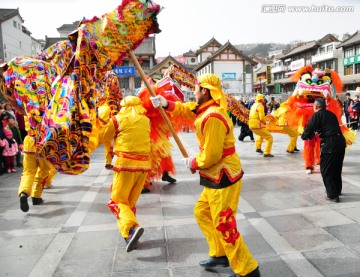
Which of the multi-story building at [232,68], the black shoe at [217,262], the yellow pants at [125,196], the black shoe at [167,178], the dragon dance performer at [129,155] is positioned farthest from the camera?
the multi-story building at [232,68]

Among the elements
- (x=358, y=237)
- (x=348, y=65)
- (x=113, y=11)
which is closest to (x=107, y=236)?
(x=113, y=11)

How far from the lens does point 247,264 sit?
2.60m

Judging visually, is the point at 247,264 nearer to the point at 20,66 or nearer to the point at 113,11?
the point at 113,11

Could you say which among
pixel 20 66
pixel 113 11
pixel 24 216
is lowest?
pixel 24 216

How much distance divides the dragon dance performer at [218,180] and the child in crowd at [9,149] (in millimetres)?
6008

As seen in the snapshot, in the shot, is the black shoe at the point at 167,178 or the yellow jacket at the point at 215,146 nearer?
the yellow jacket at the point at 215,146

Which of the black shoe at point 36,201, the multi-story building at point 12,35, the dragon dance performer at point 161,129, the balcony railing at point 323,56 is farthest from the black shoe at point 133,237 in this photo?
the balcony railing at point 323,56

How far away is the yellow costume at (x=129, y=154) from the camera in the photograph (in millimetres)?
3598

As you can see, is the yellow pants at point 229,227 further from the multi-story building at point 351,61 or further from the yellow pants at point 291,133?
the multi-story building at point 351,61

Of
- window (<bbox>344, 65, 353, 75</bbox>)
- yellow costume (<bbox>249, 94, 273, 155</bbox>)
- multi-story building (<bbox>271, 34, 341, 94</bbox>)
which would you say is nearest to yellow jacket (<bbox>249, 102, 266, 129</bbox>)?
yellow costume (<bbox>249, 94, 273, 155</bbox>)

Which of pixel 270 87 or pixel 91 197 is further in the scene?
pixel 270 87

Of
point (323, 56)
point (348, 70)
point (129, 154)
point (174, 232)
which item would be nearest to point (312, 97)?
point (174, 232)

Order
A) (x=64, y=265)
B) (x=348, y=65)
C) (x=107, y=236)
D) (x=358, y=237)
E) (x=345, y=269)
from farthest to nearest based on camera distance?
(x=348, y=65), (x=107, y=236), (x=358, y=237), (x=64, y=265), (x=345, y=269)

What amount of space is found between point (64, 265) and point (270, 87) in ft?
176
